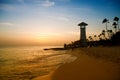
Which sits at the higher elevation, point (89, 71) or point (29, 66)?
point (89, 71)

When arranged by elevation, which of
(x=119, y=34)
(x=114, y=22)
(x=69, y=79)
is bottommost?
(x=69, y=79)

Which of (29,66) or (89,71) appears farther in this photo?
(29,66)

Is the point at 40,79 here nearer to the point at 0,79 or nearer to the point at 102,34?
the point at 0,79

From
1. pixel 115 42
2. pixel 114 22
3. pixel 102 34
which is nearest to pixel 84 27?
pixel 115 42

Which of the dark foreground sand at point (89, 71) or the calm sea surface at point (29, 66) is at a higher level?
the dark foreground sand at point (89, 71)

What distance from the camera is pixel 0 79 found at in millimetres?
10109

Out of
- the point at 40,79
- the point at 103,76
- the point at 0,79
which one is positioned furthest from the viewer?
the point at 0,79

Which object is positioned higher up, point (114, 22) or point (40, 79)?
point (114, 22)

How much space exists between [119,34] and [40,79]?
50.0m

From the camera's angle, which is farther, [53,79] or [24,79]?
[24,79]

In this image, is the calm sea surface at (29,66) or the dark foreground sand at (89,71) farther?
the calm sea surface at (29,66)

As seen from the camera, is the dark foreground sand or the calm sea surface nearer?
the dark foreground sand

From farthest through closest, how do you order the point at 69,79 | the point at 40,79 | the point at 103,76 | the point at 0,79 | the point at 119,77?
the point at 0,79 → the point at 40,79 → the point at 69,79 → the point at 103,76 → the point at 119,77

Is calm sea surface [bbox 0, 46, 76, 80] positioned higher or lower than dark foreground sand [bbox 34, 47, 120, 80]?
lower
